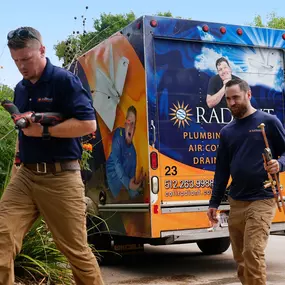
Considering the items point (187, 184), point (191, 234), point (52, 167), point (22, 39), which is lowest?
point (191, 234)

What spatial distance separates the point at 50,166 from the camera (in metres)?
3.84

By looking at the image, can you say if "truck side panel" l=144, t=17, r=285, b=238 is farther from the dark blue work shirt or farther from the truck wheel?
the dark blue work shirt

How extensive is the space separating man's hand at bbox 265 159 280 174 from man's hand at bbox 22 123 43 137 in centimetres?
174

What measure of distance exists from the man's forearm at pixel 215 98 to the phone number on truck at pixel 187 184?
959 mm

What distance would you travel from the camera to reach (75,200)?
3.85 meters

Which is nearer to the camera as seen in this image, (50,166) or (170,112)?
(50,166)

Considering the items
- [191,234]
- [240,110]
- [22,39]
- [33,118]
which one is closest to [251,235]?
[240,110]

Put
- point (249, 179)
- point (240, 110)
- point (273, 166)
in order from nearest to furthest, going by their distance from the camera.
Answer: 1. point (273, 166)
2. point (249, 179)
3. point (240, 110)

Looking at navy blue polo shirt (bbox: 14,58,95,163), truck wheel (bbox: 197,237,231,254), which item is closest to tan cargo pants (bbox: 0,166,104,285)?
navy blue polo shirt (bbox: 14,58,95,163)

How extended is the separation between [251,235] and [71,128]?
173 centimetres

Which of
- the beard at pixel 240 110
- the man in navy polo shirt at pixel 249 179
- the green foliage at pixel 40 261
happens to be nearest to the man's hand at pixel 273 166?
the man in navy polo shirt at pixel 249 179

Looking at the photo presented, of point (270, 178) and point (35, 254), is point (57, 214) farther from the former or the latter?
point (35, 254)

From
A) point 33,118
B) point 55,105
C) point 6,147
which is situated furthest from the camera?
point 6,147

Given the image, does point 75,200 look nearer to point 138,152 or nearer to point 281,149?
point 281,149
